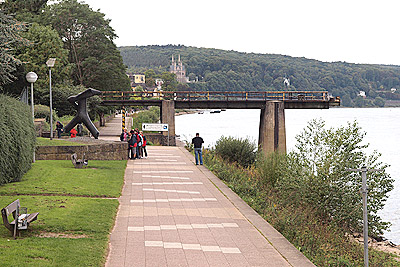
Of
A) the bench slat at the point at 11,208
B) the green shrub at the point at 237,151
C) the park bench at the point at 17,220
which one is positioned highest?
the bench slat at the point at 11,208

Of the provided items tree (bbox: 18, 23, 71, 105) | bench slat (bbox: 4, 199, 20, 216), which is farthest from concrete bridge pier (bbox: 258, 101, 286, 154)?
bench slat (bbox: 4, 199, 20, 216)

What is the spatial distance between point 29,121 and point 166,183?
5090mm

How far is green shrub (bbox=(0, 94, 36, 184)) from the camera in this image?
1520cm

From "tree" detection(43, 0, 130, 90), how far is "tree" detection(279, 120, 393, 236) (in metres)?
44.0

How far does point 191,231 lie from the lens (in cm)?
1077

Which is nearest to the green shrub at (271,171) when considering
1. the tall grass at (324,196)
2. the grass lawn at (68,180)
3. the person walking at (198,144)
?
the tall grass at (324,196)

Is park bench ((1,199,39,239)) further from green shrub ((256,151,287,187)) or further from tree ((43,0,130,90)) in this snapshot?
tree ((43,0,130,90))

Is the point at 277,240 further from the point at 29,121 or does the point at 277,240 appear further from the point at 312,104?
the point at 312,104

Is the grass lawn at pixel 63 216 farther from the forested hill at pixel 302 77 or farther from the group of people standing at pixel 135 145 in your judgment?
the forested hill at pixel 302 77

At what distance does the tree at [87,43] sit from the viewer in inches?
2248

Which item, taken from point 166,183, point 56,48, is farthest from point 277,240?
point 56,48

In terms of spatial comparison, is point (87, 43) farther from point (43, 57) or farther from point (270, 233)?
point (270, 233)

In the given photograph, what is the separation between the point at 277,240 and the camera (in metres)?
10.1

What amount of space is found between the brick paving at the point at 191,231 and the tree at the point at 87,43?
41484 millimetres
